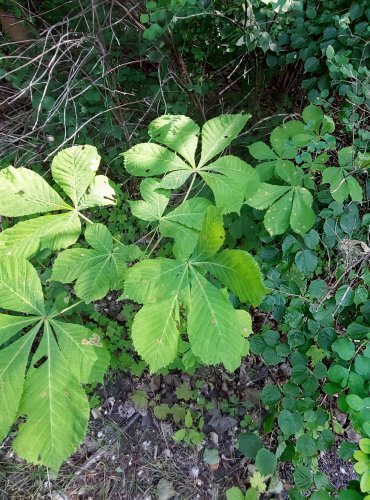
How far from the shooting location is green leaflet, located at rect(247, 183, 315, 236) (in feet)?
5.39

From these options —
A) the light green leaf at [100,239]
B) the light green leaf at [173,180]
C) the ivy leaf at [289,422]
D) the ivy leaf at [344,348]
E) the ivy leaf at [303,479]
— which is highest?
the light green leaf at [173,180]

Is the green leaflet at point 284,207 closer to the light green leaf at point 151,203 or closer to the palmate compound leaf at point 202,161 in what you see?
the palmate compound leaf at point 202,161

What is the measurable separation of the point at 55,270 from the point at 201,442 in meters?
1.49

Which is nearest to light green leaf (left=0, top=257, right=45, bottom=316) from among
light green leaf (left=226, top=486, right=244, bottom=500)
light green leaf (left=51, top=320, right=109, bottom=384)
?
light green leaf (left=51, top=320, right=109, bottom=384)

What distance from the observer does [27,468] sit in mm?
2211

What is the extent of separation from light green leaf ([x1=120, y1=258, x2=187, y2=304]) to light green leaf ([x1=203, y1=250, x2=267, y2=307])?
0.39 feet

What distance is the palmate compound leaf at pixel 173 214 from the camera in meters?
1.35

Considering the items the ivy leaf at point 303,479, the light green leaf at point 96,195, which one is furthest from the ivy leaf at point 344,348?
the light green leaf at point 96,195

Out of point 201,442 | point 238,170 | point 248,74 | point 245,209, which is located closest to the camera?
point 238,170

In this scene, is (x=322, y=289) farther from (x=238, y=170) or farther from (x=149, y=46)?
(x=149, y=46)

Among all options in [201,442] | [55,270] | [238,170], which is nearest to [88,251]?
[55,270]

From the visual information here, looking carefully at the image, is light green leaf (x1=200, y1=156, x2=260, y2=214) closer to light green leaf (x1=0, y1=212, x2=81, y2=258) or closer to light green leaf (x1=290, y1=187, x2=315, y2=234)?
light green leaf (x1=290, y1=187, x2=315, y2=234)

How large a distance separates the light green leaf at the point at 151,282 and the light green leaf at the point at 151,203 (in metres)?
0.27

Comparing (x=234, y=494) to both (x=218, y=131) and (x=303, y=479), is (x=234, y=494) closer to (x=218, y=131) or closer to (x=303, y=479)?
(x=303, y=479)
